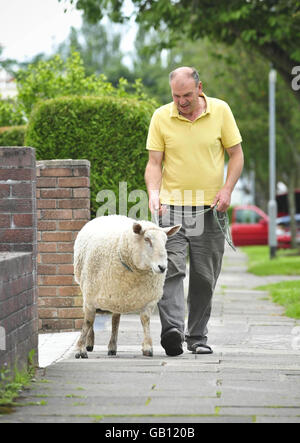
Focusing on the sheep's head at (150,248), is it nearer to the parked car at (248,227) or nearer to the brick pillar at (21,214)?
the brick pillar at (21,214)

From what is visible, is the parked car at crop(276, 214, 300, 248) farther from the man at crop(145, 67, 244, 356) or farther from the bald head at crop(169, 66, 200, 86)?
the bald head at crop(169, 66, 200, 86)

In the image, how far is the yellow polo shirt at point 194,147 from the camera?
7.16m

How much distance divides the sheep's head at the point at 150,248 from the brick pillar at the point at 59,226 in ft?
8.91

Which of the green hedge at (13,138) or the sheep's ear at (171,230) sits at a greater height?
the green hedge at (13,138)

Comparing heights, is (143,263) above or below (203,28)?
below

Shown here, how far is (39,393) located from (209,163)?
265 centimetres

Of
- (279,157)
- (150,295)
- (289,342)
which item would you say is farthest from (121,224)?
(279,157)

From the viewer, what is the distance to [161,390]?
527 centimetres

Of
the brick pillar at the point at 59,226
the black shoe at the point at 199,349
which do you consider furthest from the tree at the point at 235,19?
the black shoe at the point at 199,349

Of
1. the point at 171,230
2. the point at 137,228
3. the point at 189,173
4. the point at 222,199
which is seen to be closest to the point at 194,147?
the point at 189,173

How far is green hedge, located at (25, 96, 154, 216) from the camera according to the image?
10.1m

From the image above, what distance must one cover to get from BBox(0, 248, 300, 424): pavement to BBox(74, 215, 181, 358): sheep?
360 millimetres

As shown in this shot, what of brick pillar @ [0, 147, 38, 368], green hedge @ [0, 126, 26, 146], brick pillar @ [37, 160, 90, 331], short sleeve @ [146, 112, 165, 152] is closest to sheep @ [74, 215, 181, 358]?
short sleeve @ [146, 112, 165, 152]
